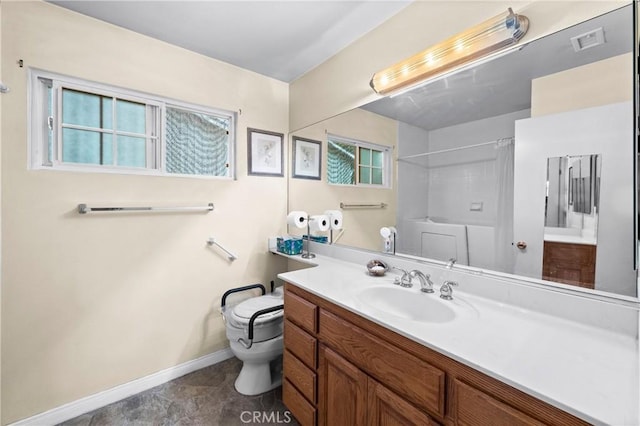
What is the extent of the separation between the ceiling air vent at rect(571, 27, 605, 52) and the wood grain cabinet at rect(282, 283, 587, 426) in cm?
122

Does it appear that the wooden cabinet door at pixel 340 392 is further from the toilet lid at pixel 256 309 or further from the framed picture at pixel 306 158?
the framed picture at pixel 306 158

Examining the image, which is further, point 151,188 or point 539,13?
point 151,188

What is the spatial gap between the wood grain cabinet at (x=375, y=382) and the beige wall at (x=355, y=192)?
2.19 feet

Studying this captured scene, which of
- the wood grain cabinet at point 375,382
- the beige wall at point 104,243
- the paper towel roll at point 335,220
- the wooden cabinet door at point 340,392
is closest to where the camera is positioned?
the wood grain cabinet at point 375,382

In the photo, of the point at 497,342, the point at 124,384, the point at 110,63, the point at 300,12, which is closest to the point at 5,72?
the point at 110,63

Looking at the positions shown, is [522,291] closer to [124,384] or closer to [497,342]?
[497,342]

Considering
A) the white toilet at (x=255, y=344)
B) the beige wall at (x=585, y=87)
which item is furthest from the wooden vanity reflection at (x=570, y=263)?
the white toilet at (x=255, y=344)

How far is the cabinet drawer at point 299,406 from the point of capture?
133cm

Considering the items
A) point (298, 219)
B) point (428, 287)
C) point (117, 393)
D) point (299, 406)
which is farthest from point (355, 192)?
point (117, 393)

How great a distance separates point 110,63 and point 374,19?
1.68 meters

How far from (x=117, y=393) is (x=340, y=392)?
5.13 ft

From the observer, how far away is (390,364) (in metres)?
0.97

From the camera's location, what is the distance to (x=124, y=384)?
5.77ft

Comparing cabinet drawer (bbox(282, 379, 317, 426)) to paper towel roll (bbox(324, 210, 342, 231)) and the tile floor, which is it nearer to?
the tile floor
